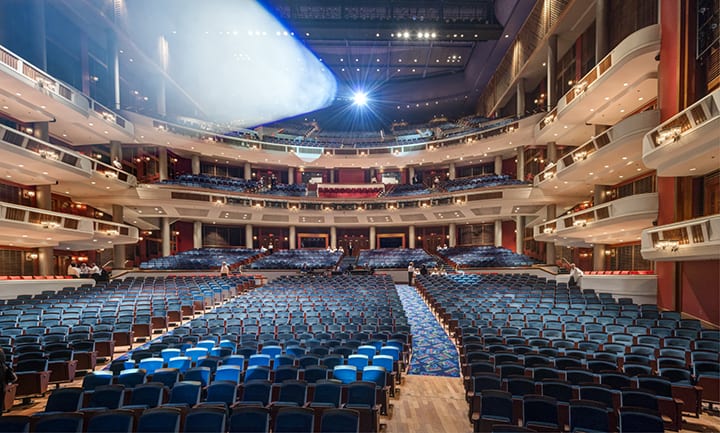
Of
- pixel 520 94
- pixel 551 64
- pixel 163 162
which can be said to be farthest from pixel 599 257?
pixel 163 162

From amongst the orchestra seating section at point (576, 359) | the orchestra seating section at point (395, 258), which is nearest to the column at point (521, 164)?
the orchestra seating section at point (395, 258)

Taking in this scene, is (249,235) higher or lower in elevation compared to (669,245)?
lower

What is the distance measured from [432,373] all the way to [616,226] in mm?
Result: 9965

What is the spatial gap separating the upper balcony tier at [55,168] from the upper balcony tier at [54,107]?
1.97m

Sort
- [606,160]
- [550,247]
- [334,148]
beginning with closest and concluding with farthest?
1. [606,160]
2. [550,247]
3. [334,148]

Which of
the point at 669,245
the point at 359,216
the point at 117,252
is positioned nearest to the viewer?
the point at 669,245

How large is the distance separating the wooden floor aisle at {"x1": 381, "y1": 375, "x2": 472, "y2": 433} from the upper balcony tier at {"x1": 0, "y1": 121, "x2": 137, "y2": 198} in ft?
49.6

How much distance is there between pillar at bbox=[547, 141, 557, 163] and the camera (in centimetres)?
2142

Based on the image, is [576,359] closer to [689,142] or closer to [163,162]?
[689,142]

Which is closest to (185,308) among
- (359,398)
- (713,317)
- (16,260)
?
(359,398)

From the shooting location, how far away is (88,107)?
58.7 ft

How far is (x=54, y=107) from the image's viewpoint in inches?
647

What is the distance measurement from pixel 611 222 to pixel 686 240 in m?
4.09

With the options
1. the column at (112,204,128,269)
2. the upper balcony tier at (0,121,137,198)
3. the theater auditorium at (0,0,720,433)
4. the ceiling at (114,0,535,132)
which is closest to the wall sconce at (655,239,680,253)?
the theater auditorium at (0,0,720,433)
